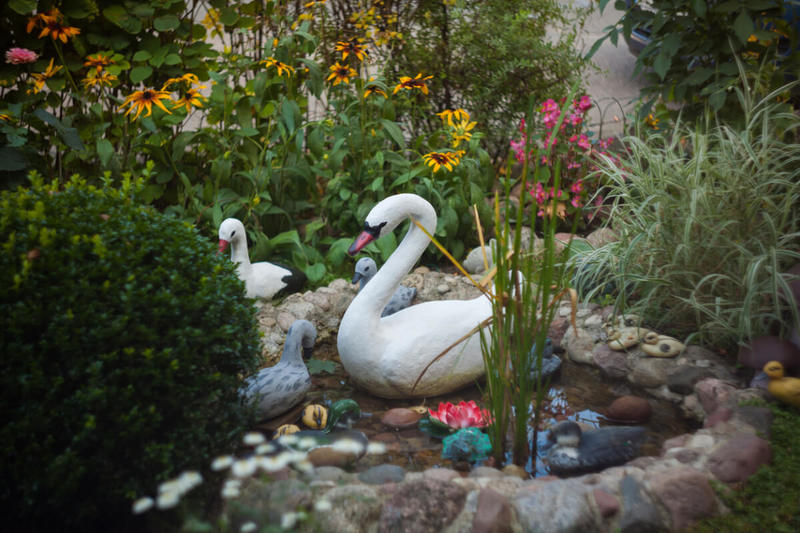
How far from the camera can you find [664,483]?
161 centimetres

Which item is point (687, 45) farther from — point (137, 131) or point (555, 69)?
point (137, 131)

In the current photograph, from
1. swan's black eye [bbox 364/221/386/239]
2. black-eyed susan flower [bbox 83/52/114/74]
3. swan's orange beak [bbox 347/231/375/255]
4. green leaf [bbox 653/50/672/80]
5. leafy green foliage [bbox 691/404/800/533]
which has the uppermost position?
black-eyed susan flower [bbox 83/52/114/74]

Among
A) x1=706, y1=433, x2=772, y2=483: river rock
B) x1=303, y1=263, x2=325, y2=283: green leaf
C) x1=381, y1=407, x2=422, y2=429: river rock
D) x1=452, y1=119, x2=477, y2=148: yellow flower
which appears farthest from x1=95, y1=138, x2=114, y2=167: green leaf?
x1=706, y1=433, x2=772, y2=483: river rock

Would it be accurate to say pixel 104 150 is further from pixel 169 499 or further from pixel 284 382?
pixel 169 499

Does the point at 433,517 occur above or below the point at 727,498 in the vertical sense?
above

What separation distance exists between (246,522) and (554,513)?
77 centimetres

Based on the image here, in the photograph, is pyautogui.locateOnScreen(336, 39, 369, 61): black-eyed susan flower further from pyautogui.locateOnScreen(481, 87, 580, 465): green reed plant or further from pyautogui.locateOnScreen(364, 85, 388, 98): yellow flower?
pyautogui.locateOnScreen(481, 87, 580, 465): green reed plant

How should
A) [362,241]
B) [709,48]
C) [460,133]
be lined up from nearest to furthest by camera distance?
1. [362,241]
2. [709,48]
3. [460,133]

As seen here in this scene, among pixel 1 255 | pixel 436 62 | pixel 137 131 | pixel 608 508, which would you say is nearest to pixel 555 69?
pixel 436 62

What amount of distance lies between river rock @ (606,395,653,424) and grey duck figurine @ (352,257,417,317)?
1.08m

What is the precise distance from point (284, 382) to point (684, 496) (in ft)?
4.39

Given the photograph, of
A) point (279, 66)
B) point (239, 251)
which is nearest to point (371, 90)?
point (279, 66)

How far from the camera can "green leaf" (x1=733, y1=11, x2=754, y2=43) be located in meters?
2.68

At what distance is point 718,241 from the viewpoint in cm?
249
